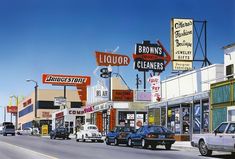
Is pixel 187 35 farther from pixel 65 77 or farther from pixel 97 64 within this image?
pixel 65 77

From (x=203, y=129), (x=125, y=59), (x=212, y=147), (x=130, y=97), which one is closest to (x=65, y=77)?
(x=125, y=59)

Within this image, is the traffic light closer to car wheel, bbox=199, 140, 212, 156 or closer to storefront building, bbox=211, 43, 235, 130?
storefront building, bbox=211, 43, 235, 130

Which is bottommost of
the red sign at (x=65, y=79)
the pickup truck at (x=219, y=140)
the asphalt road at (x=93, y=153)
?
the asphalt road at (x=93, y=153)

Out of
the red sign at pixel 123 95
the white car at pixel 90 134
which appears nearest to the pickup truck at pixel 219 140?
the white car at pixel 90 134

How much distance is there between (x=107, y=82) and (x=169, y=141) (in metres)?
35.6

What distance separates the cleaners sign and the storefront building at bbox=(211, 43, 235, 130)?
53.2 feet

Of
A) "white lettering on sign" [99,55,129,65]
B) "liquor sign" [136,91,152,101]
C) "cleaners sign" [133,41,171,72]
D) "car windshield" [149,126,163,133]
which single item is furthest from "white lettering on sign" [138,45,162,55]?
"car windshield" [149,126,163,133]

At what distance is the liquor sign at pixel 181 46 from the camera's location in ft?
140

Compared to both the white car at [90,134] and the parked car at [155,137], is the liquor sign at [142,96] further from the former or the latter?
the parked car at [155,137]

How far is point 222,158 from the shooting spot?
2261 cm

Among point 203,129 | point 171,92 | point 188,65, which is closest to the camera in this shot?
point 203,129

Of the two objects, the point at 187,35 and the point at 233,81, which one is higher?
the point at 187,35

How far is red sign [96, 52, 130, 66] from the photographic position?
66.1m

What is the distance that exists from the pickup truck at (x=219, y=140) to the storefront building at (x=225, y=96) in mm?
9590
